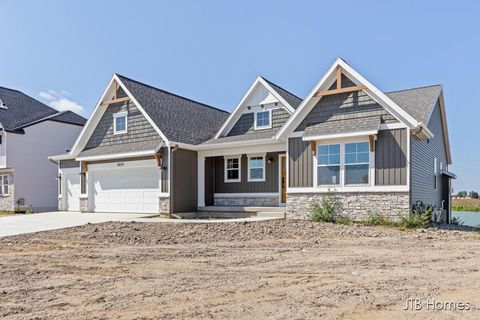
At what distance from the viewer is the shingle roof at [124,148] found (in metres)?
16.6

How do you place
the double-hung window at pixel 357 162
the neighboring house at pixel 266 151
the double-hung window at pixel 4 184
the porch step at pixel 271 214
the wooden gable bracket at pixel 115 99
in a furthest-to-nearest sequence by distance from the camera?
the double-hung window at pixel 4 184 < the wooden gable bracket at pixel 115 99 < the porch step at pixel 271 214 < the double-hung window at pixel 357 162 < the neighboring house at pixel 266 151

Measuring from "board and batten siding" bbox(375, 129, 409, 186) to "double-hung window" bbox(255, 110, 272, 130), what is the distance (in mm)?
5660

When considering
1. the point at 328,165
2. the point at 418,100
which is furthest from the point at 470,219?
the point at 328,165

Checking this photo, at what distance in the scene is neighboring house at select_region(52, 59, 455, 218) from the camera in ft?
41.7

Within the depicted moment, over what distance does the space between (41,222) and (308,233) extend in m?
10.9

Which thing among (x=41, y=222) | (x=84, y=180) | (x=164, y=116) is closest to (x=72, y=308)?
(x=41, y=222)

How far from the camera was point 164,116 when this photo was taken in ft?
58.7

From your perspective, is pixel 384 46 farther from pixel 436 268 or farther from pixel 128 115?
pixel 128 115

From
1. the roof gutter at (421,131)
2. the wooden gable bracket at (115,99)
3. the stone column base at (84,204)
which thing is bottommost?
the stone column base at (84,204)

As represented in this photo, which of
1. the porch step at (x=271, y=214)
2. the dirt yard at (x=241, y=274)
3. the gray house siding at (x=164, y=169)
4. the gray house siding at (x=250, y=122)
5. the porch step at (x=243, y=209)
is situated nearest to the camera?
the dirt yard at (x=241, y=274)

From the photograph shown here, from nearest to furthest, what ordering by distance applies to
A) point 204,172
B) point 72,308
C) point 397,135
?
point 72,308, point 397,135, point 204,172

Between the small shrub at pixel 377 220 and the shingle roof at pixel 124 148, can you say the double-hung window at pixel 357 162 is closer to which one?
the small shrub at pixel 377 220

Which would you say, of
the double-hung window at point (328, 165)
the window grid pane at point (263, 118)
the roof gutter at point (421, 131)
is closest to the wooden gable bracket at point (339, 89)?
the double-hung window at point (328, 165)

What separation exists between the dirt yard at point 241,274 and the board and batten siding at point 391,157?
6.44ft
